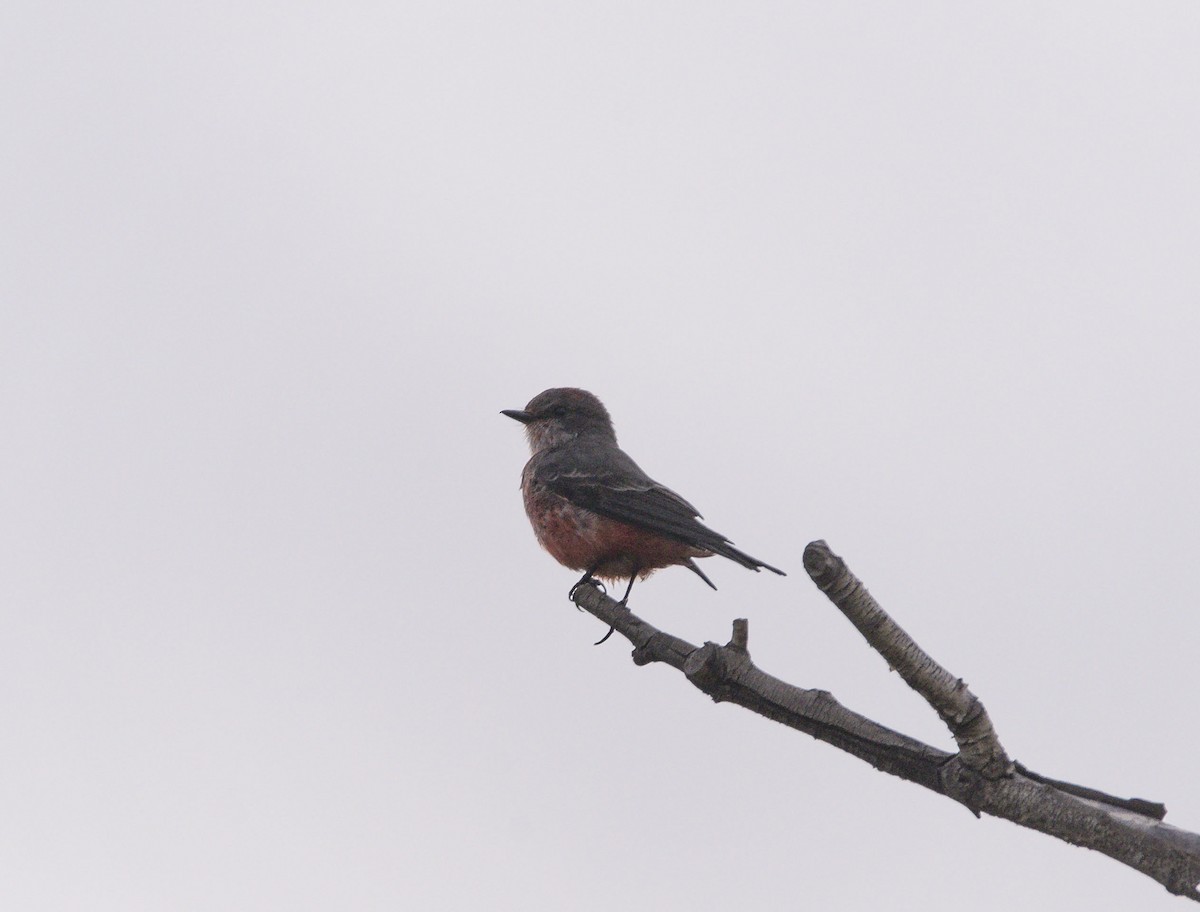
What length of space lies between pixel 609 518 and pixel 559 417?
8.71 feet

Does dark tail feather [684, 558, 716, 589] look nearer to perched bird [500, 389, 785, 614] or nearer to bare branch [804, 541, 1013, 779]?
perched bird [500, 389, 785, 614]

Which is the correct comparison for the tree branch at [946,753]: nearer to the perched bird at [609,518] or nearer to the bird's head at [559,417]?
the perched bird at [609,518]

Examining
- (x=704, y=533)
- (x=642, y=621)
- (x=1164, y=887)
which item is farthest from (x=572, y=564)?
(x=1164, y=887)

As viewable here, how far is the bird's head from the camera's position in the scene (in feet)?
40.8

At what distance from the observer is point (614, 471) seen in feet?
35.5

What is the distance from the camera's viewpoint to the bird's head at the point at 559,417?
1245 cm

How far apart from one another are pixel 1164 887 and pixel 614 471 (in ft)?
23.8

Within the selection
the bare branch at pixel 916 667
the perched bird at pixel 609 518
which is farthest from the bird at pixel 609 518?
the bare branch at pixel 916 667

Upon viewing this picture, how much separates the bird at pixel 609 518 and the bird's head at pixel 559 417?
0.58m

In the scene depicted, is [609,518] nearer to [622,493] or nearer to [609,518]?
[609,518]

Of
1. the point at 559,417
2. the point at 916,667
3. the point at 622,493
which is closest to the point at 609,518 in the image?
the point at 622,493

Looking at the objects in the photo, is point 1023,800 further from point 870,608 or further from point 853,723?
point 870,608

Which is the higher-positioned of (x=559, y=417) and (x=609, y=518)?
(x=559, y=417)

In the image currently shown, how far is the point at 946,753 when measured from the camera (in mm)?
4426
